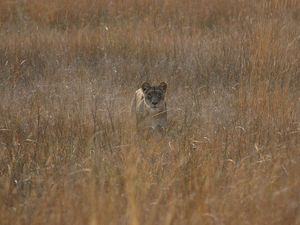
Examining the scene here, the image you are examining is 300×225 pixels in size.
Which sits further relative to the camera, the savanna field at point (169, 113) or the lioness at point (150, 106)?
the lioness at point (150, 106)

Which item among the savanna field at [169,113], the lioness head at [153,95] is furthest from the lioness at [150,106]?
the savanna field at [169,113]

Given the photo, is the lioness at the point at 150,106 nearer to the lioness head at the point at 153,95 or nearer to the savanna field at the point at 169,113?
the lioness head at the point at 153,95

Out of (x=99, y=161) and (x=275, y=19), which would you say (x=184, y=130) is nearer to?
(x=99, y=161)

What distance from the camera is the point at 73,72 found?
30.7 ft

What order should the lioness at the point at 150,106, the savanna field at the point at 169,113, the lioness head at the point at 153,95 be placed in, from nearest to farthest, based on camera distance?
the savanna field at the point at 169,113 → the lioness at the point at 150,106 → the lioness head at the point at 153,95

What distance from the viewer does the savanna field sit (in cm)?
422

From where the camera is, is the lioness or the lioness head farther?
the lioness head

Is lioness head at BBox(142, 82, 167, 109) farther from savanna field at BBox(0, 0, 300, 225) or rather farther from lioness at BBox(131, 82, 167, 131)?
savanna field at BBox(0, 0, 300, 225)

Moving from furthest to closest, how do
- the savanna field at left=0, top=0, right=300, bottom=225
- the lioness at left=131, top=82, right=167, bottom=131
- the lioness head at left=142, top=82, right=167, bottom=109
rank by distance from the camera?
the lioness head at left=142, top=82, right=167, bottom=109
the lioness at left=131, top=82, right=167, bottom=131
the savanna field at left=0, top=0, right=300, bottom=225

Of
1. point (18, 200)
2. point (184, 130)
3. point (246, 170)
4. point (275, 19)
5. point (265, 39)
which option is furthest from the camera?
point (275, 19)

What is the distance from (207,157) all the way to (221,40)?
4828mm

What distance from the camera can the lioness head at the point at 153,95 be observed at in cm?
746

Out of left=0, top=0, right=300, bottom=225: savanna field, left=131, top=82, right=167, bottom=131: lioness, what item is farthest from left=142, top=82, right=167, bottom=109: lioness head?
left=0, top=0, right=300, bottom=225: savanna field

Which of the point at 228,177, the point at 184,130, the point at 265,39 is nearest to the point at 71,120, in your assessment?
the point at 184,130
